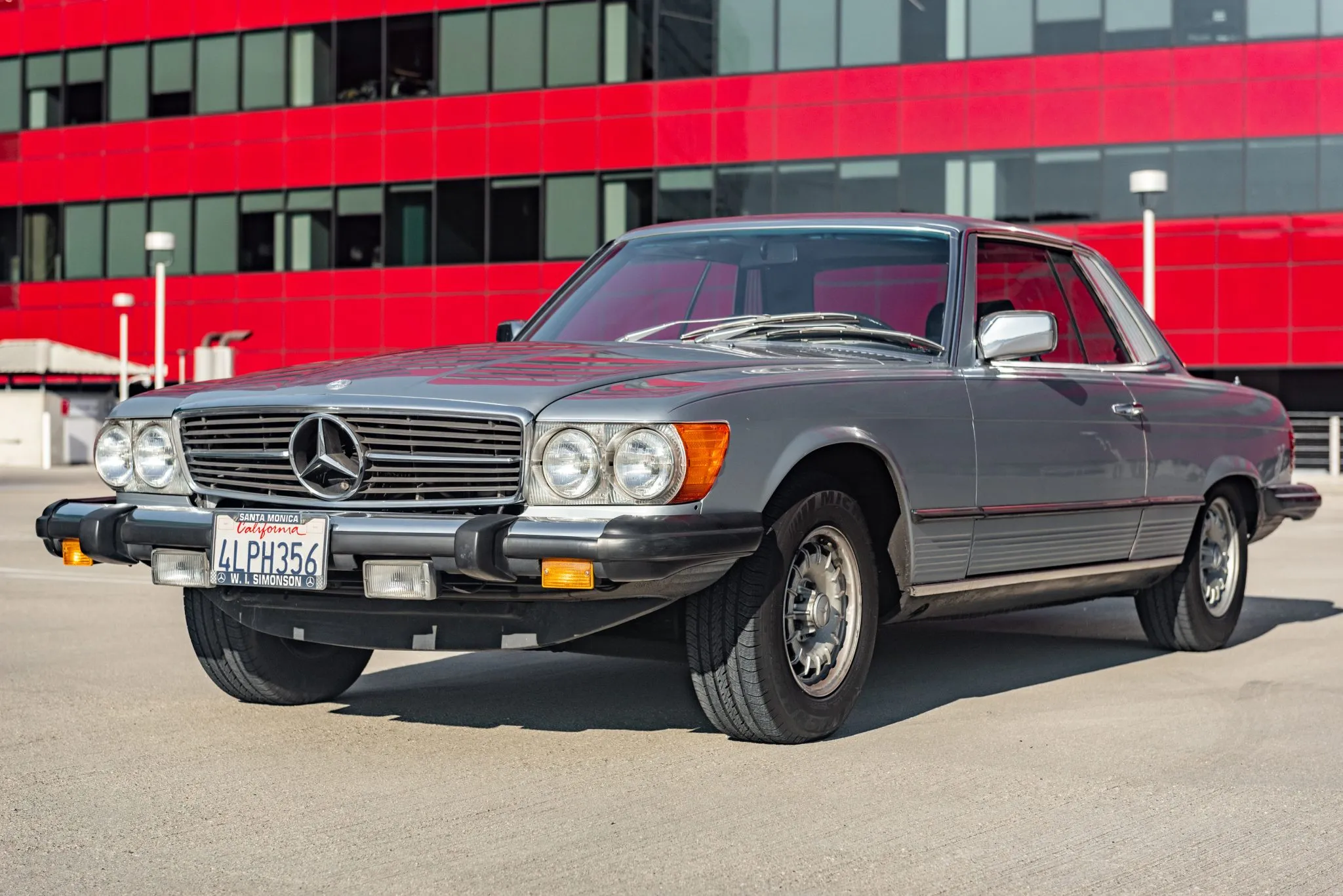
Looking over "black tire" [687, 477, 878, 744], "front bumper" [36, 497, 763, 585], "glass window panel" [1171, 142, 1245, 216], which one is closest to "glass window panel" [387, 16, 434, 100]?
"glass window panel" [1171, 142, 1245, 216]

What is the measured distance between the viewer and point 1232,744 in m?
5.60

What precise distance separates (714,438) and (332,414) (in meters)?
1.13

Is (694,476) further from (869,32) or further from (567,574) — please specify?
(869,32)

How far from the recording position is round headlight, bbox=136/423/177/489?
18.6 ft

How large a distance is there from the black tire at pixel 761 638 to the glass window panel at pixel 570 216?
3406cm

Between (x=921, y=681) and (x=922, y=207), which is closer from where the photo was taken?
(x=921, y=681)

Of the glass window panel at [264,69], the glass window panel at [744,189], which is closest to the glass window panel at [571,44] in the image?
the glass window panel at [744,189]

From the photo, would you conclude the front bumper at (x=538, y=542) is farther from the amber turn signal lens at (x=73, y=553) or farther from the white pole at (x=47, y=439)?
the white pole at (x=47, y=439)

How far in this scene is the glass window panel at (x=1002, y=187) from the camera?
117 ft

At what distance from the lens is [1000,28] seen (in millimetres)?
35719

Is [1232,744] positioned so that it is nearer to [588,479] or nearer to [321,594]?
[588,479]

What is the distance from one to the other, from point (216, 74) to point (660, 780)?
40253 millimetres

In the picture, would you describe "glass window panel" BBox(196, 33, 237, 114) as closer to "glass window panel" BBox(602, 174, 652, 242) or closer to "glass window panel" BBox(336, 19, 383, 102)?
"glass window panel" BBox(336, 19, 383, 102)

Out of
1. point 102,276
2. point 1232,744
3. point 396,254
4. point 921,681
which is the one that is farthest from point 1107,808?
point 102,276
